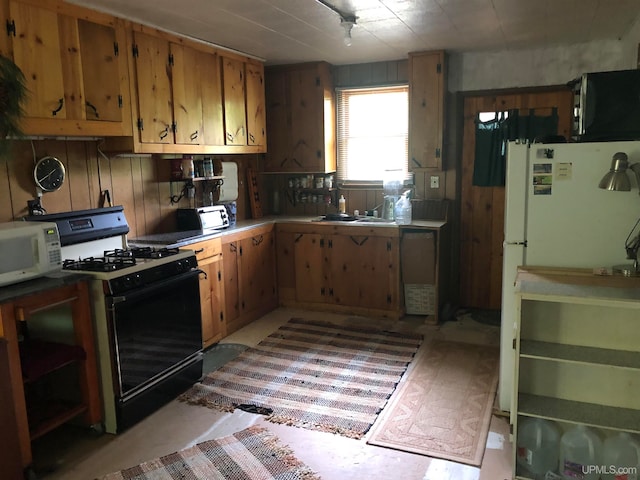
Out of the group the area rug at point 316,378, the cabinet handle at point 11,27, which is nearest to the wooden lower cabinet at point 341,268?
the area rug at point 316,378

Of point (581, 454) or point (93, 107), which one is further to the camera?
point (93, 107)

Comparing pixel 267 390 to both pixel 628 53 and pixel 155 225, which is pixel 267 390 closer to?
pixel 155 225

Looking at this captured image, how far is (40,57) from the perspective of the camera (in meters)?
2.77

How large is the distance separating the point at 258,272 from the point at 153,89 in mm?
1772

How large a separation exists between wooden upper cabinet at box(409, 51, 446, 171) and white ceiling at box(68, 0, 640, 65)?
0.57 ft

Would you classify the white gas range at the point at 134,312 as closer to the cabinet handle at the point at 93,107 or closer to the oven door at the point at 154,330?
the oven door at the point at 154,330

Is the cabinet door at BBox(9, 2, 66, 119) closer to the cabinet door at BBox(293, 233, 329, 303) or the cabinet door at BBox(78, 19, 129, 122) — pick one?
the cabinet door at BBox(78, 19, 129, 122)

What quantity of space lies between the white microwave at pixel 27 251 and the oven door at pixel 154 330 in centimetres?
34

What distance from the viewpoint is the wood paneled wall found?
294cm

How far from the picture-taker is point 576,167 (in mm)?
2449

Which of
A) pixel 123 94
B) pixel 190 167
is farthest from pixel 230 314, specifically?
pixel 123 94

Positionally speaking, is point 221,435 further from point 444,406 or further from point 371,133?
point 371,133

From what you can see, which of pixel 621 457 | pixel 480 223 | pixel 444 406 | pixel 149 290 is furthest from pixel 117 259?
pixel 480 223

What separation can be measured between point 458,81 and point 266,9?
7.08 ft
